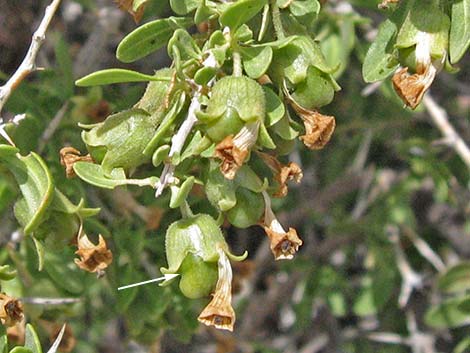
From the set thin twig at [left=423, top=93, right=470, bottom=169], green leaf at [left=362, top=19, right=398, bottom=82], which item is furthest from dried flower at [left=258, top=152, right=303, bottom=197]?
thin twig at [left=423, top=93, right=470, bottom=169]

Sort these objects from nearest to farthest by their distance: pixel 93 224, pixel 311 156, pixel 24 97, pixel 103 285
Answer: pixel 93 224 → pixel 24 97 → pixel 103 285 → pixel 311 156

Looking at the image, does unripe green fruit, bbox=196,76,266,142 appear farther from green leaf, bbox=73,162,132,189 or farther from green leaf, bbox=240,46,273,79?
green leaf, bbox=73,162,132,189

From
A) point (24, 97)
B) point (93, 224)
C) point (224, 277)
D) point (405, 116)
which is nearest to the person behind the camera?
point (224, 277)

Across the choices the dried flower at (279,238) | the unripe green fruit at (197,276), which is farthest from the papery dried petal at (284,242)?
the unripe green fruit at (197,276)

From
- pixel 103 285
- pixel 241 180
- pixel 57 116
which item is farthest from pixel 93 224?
pixel 103 285

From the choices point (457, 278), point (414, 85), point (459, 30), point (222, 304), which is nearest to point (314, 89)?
point (414, 85)

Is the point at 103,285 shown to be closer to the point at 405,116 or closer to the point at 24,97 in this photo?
the point at 24,97

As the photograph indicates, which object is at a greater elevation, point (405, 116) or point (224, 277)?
point (224, 277)

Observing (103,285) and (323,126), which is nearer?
(323,126)

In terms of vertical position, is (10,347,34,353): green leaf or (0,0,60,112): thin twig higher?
(0,0,60,112): thin twig
